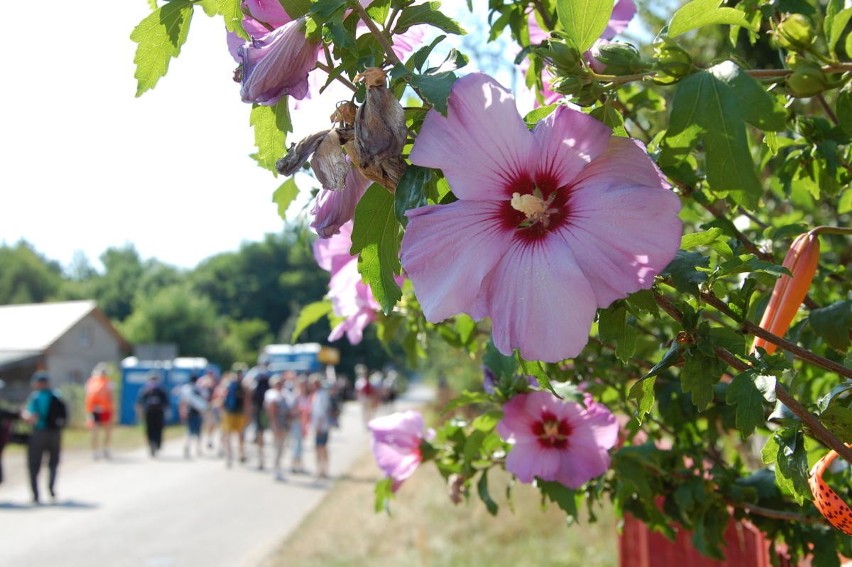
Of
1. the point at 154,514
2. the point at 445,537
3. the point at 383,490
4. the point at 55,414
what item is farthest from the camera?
the point at 55,414

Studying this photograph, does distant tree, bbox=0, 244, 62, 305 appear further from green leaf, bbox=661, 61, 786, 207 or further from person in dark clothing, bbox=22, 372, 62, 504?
green leaf, bbox=661, 61, 786, 207

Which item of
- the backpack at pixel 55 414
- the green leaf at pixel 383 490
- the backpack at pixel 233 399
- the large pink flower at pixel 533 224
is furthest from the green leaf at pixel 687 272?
the backpack at pixel 233 399

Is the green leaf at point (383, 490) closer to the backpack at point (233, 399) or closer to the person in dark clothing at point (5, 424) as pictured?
the person in dark clothing at point (5, 424)

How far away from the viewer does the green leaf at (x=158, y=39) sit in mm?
1210

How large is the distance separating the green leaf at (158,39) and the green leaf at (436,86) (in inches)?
18.5

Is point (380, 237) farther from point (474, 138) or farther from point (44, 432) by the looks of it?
point (44, 432)

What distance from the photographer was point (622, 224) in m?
0.88

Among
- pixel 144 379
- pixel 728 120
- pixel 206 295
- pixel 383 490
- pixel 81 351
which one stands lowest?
pixel 383 490

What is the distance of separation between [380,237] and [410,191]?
12cm

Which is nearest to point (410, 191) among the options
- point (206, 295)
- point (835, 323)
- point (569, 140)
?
point (569, 140)

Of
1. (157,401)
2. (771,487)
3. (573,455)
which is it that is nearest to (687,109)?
(573,455)

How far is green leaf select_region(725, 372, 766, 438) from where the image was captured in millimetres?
1022

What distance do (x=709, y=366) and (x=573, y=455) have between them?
759mm

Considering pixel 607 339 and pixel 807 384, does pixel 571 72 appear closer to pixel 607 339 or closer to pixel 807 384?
pixel 607 339
